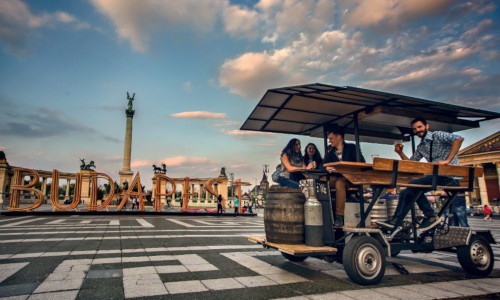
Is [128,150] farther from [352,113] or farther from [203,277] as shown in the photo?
[203,277]

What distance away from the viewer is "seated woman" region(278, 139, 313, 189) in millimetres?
5375

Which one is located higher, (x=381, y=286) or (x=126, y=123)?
(x=126, y=123)

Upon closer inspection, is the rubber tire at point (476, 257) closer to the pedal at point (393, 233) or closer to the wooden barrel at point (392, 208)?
the wooden barrel at point (392, 208)

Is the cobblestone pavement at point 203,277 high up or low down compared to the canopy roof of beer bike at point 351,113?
down

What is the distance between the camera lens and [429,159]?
17.2 feet

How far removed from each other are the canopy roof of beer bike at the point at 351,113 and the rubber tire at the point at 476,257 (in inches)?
91.6

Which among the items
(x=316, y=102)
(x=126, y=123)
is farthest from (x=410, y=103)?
(x=126, y=123)

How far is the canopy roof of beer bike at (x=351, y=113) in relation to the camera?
194 inches

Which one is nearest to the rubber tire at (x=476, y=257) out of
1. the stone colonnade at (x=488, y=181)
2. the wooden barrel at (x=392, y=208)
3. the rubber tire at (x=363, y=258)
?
the wooden barrel at (x=392, y=208)

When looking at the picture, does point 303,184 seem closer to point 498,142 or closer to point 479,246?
point 479,246

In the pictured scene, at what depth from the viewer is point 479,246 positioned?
479cm

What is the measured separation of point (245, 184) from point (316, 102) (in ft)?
77.9

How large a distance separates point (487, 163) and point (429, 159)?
2733 inches

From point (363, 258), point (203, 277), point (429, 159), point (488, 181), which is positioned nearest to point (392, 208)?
point (429, 159)
